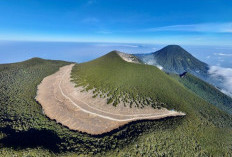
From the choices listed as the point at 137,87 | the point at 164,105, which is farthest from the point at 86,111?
the point at 164,105

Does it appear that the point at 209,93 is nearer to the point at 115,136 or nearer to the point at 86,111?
the point at 115,136

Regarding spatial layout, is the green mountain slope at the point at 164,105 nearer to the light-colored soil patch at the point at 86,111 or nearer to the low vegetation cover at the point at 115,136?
the low vegetation cover at the point at 115,136

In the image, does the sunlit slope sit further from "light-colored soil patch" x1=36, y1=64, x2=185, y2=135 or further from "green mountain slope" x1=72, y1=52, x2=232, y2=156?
"light-colored soil patch" x1=36, y1=64, x2=185, y2=135

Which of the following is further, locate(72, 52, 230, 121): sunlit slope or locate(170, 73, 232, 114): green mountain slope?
locate(170, 73, 232, 114): green mountain slope

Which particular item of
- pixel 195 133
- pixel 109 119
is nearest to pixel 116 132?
pixel 109 119

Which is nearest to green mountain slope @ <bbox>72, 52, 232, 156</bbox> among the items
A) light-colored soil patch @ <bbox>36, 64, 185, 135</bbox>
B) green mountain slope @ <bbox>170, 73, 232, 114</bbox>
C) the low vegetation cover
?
the low vegetation cover

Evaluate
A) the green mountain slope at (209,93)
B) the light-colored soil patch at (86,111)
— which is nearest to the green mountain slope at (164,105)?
the light-colored soil patch at (86,111)

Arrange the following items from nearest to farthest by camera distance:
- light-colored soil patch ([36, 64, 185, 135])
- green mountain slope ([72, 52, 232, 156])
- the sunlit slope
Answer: green mountain slope ([72, 52, 232, 156]) < light-colored soil patch ([36, 64, 185, 135]) < the sunlit slope
